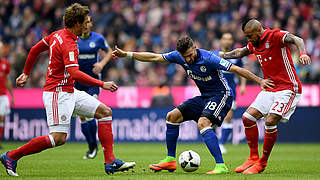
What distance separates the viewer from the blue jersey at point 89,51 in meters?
12.1

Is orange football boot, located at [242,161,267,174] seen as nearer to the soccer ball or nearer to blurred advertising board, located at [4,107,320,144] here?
the soccer ball

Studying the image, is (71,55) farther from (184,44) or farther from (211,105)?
(211,105)

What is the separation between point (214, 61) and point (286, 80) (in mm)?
1312


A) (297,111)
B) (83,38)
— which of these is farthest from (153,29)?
(83,38)

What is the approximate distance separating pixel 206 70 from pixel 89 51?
418cm

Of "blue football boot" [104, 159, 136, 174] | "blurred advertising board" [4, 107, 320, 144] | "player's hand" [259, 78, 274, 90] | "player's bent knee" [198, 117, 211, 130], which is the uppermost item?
"player's hand" [259, 78, 274, 90]

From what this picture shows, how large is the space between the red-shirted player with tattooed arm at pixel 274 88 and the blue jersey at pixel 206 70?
0.62 m

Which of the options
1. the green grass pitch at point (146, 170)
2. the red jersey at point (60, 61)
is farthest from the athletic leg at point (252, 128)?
the red jersey at point (60, 61)

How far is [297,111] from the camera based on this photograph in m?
17.8

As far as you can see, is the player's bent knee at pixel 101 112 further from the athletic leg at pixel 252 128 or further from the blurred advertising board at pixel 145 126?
the blurred advertising board at pixel 145 126

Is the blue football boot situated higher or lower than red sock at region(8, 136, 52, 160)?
lower

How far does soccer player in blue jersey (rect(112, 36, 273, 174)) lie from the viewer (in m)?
8.48

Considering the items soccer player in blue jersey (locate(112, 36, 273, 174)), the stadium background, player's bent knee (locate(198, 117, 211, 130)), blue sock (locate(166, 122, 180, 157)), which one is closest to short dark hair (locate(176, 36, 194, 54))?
soccer player in blue jersey (locate(112, 36, 273, 174))

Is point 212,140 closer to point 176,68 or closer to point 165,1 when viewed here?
point 176,68
